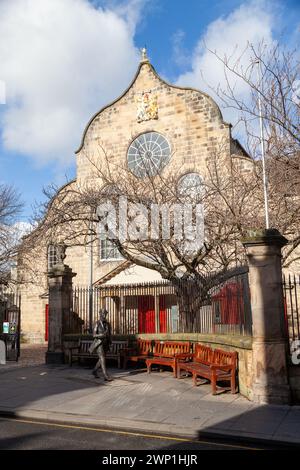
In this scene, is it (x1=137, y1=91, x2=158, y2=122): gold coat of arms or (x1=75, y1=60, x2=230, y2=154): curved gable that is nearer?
(x1=75, y1=60, x2=230, y2=154): curved gable

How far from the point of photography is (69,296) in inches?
612

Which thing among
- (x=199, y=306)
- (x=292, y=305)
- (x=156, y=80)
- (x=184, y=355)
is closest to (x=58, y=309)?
(x=199, y=306)

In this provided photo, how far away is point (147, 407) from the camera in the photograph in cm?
820

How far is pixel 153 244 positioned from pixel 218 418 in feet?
21.7

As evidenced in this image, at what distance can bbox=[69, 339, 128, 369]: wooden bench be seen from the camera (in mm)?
13508

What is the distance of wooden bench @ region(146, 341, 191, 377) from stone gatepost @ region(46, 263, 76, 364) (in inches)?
137

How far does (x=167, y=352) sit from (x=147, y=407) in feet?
15.7

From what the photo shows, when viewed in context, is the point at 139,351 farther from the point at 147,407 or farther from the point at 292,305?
the point at 292,305

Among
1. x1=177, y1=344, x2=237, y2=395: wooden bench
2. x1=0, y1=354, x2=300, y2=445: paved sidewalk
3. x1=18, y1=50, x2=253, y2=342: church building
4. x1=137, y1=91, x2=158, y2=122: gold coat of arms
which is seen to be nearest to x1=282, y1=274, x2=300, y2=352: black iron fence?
x1=177, y1=344, x2=237, y2=395: wooden bench

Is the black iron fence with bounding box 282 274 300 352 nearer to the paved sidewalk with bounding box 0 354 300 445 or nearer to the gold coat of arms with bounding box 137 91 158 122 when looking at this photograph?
the paved sidewalk with bounding box 0 354 300 445

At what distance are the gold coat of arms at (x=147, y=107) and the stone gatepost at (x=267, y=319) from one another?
17.9m

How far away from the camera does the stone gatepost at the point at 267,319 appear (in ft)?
27.3

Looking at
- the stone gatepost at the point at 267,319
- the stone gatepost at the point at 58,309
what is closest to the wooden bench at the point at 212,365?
the stone gatepost at the point at 267,319
